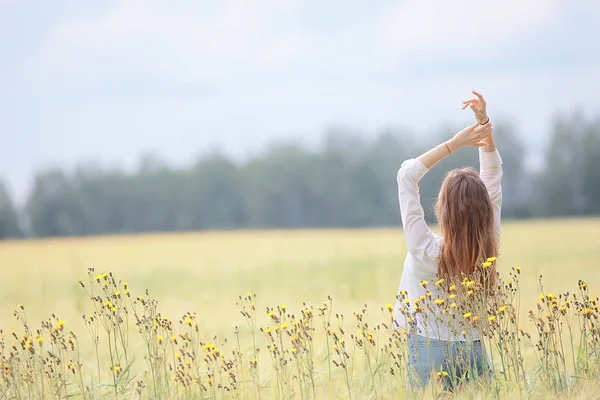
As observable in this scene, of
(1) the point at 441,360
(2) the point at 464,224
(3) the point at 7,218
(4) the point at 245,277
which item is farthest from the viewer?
(3) the point at 7,218

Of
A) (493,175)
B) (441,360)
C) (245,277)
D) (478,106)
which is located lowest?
(245,277)

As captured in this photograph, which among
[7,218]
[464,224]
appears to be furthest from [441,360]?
[7,218]

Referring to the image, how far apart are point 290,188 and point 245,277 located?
8506 millimetres

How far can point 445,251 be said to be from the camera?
108 inches

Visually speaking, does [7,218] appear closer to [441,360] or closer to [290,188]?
[290,188]

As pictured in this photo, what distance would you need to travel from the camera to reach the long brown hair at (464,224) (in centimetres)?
271

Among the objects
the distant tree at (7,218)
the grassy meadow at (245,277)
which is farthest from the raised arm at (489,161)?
the distant tree at (7,218)

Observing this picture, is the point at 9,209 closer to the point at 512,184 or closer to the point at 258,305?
the point at 258,305

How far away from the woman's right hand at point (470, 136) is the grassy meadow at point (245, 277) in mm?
1022

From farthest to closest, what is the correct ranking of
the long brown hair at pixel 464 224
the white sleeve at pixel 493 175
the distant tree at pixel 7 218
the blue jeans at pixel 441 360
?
1. the distant tree at pixel 7 218
2. the white sleeve at pixel 493 175
3. the blue jeans at pixel 441 360
4. the long brown hair at pixel 464 224

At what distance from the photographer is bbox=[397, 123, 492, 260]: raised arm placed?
2.72 m

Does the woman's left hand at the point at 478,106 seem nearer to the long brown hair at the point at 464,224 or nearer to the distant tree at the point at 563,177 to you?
the long brown hair at the point at 464,224

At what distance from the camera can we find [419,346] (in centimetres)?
292

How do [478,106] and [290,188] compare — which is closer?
[478,106]
